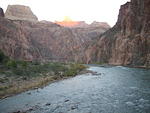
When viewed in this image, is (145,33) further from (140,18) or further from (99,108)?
(99,108)

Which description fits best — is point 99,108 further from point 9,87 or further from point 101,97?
point 9,87

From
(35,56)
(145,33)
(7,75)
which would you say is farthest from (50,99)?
(35,56)

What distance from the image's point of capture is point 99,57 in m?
147

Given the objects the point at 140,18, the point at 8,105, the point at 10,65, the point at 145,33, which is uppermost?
the point at 140,18

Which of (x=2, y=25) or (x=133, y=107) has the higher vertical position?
(x=2, y=25)

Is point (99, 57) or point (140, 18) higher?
point (140, 18)

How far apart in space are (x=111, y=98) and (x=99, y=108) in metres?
4.35

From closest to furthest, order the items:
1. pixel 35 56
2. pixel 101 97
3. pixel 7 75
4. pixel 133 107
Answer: pixel 133 107, pixel 101 97, pixel 7 75, pixel 35 56

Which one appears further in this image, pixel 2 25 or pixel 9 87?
pixel 2 25

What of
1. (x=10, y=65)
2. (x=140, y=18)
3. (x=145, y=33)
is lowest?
(x=10, y=65)

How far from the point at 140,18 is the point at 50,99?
79.5m

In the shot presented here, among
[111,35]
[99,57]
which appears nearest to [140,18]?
[111,35]

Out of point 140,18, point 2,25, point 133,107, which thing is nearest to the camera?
point 133,107

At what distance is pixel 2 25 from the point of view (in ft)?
454
